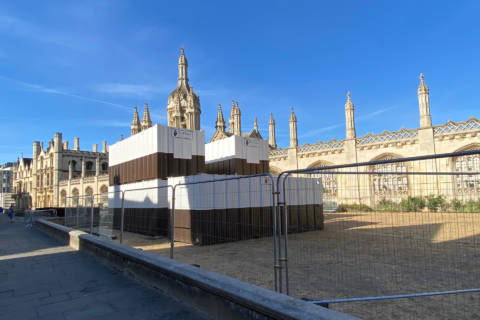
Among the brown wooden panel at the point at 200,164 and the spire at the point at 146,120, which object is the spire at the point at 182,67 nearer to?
the spire at the point at 146,120

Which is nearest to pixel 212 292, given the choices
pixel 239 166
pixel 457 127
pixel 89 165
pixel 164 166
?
pixel 164 166

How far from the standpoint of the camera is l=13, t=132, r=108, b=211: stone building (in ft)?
160

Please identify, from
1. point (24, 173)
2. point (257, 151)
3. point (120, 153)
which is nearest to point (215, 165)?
point (257, 151)

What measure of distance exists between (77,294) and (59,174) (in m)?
57.4

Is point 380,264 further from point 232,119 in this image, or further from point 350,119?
point 232,119

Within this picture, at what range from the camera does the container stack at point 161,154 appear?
44.9 feet

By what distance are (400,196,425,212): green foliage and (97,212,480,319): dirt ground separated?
0.46ft

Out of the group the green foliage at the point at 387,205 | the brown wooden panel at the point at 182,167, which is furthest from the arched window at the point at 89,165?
the green foliage at the point at 387,205

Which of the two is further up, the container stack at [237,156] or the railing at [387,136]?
the railing at [387,136]

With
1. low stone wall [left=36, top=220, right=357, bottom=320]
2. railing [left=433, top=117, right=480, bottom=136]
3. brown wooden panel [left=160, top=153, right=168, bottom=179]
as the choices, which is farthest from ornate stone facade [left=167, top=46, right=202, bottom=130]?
low stone wall [left=36, top=220, right=357, bottom=320]

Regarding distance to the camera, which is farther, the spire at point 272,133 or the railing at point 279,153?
the spire at point 272,133

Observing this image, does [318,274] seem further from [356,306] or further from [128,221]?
[128,221]

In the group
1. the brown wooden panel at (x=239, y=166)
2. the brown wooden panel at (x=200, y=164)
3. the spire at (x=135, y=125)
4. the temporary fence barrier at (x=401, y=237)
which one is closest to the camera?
the temporary fence barrier at (x=401, y=237)

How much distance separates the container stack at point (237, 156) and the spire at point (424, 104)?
1427cm
